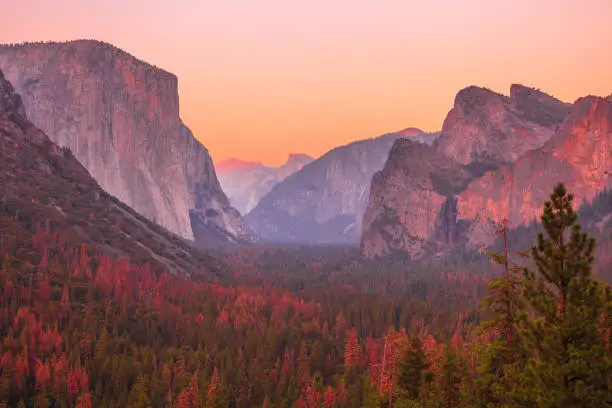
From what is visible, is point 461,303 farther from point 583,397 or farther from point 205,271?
point 583,397

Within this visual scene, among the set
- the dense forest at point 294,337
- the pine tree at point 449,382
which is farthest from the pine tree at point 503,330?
the pine tree at point 449,382

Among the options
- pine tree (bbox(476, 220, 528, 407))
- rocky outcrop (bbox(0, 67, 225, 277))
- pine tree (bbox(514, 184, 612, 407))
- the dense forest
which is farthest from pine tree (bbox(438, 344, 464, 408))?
rocky outcrop (bbox(0, 67, 225, 277))

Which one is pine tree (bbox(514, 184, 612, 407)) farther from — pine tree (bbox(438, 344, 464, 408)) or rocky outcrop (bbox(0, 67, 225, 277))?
rocky outcrop (bbox(0, 67, 225, 277))

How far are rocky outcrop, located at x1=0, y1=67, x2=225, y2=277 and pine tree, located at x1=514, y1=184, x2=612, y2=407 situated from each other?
127937 millimetres

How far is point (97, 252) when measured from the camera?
156 meters

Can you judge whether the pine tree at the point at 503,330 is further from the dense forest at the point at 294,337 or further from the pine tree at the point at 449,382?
the pine tree at the point at 449,382

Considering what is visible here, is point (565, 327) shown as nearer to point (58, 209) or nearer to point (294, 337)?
point (294, 337)

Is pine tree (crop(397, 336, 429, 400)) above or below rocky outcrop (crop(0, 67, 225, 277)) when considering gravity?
below

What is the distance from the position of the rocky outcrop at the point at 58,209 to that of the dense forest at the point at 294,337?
318 centimetres

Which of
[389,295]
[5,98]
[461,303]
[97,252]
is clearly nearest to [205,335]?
[97,252]

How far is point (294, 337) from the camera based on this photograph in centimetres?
12462

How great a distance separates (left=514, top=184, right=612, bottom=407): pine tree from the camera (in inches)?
1000

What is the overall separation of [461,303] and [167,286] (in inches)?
3076

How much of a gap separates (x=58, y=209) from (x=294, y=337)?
256 ft
